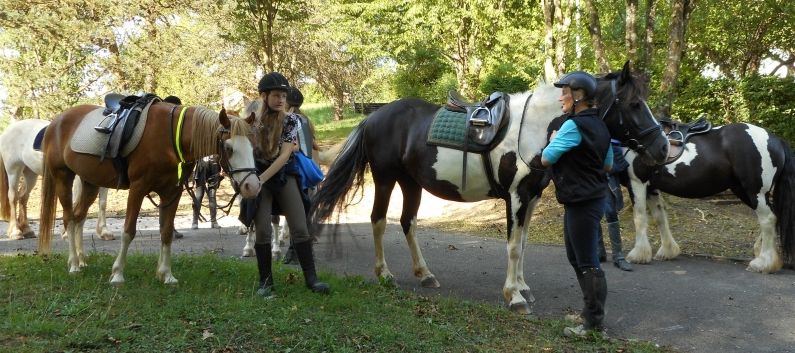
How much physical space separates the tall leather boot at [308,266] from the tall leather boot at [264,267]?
255 mm

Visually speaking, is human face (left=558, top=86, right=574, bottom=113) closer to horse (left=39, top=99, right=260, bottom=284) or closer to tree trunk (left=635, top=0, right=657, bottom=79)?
horse (left=39, top=99, right=260, bottom=284)

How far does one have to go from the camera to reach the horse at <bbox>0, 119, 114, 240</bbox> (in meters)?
9.30

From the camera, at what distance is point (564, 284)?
20.7 feet

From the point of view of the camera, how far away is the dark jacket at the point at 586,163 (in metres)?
4.20

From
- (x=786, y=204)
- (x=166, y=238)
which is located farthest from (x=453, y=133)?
(x=786, y=204)

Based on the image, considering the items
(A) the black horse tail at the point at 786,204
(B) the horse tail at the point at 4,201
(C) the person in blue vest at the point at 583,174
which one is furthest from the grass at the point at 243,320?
(B) the horse tail at the point at 4,201

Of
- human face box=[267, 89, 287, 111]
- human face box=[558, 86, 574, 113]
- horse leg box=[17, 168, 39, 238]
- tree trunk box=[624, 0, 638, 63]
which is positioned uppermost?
tree trunk box=[624, 0, 638, 63]

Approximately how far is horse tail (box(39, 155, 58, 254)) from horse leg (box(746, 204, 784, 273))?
820 cm

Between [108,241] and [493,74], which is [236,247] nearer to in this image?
[108,241]

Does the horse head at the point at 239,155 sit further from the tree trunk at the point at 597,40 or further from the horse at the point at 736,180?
the tree trunk at the point at 597,40

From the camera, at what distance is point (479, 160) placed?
562 centimetres

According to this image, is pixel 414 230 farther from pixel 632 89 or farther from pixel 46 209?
pixel 46 209

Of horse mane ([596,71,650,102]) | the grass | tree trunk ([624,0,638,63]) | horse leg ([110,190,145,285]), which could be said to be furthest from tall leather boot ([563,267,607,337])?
tree trunk ([624,0,638,63])

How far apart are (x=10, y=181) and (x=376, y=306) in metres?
7.93
